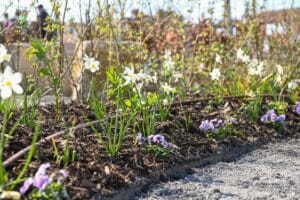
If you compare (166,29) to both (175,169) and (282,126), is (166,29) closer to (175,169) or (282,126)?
(282,126)

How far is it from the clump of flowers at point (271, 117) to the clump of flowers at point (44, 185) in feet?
7.25

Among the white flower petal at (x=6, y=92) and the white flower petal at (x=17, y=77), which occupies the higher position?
the white flower petal at (x=17, y=77)

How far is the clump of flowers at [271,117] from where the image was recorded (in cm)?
395

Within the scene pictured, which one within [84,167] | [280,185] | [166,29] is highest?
[166,29]

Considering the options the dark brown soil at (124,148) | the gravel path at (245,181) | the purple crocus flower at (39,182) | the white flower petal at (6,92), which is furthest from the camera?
the gravel path at (245,181)

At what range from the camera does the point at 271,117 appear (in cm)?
397

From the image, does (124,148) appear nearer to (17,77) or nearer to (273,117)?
(17,77)

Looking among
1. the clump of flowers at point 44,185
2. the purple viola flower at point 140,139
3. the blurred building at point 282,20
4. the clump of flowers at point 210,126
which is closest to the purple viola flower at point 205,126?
the clump of flowers at point 210,126

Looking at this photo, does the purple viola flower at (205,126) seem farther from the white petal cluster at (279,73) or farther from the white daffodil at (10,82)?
the white daffodil at (10,82)

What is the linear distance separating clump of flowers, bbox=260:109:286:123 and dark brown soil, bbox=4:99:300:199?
0.06 m

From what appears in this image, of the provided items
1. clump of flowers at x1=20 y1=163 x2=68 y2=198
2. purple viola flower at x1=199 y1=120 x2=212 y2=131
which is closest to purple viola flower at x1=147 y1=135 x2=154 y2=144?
→ purple viola flower at x1=199 y1=120 x2=212 y2=131

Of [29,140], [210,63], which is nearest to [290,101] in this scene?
[210,63]

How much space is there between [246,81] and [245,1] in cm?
150

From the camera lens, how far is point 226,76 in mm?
5645
